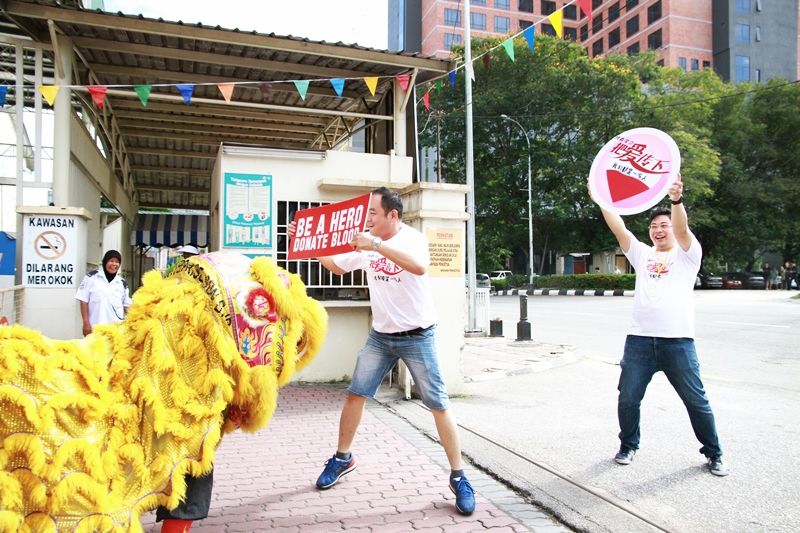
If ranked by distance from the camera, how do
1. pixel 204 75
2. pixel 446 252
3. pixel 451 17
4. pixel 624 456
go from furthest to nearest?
1. pixel 451 17
2. pixel 204 75
3. pixel 446 252
4. pixel 624 456

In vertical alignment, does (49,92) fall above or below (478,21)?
below

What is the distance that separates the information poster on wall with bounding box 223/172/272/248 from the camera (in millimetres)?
7281

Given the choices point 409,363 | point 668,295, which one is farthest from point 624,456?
point 409,363

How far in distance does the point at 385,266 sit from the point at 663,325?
6.47 feet

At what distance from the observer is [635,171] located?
4.18m

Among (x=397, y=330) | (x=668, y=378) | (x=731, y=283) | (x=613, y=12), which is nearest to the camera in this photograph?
(x=397, y=330)

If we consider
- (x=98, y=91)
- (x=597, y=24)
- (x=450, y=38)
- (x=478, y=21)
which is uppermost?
(x=597, y=24)

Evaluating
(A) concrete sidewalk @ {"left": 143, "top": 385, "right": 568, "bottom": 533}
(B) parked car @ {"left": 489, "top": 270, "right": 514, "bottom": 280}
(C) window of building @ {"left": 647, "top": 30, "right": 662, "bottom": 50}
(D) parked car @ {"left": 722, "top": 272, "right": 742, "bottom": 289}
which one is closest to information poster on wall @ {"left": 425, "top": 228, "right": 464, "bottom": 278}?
(A) concrete sidewalk @ {"left": 143, "top": 385, "right": 568, "bottom": 533}

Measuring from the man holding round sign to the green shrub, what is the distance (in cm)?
2808

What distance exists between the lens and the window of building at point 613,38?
2559 inches

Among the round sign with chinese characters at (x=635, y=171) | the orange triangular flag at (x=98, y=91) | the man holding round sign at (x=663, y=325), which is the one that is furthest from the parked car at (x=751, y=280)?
the orange triangular flag at (x=98, y=91)

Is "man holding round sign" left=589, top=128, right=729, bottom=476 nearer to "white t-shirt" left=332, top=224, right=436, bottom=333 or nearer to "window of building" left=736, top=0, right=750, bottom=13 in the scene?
"white t-shirt" left=332, top=224, right=436, bottom=333

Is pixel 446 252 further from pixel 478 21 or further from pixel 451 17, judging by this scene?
pixel 478 21

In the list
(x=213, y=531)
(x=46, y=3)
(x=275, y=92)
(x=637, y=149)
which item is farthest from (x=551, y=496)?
(x=275, y=92)
